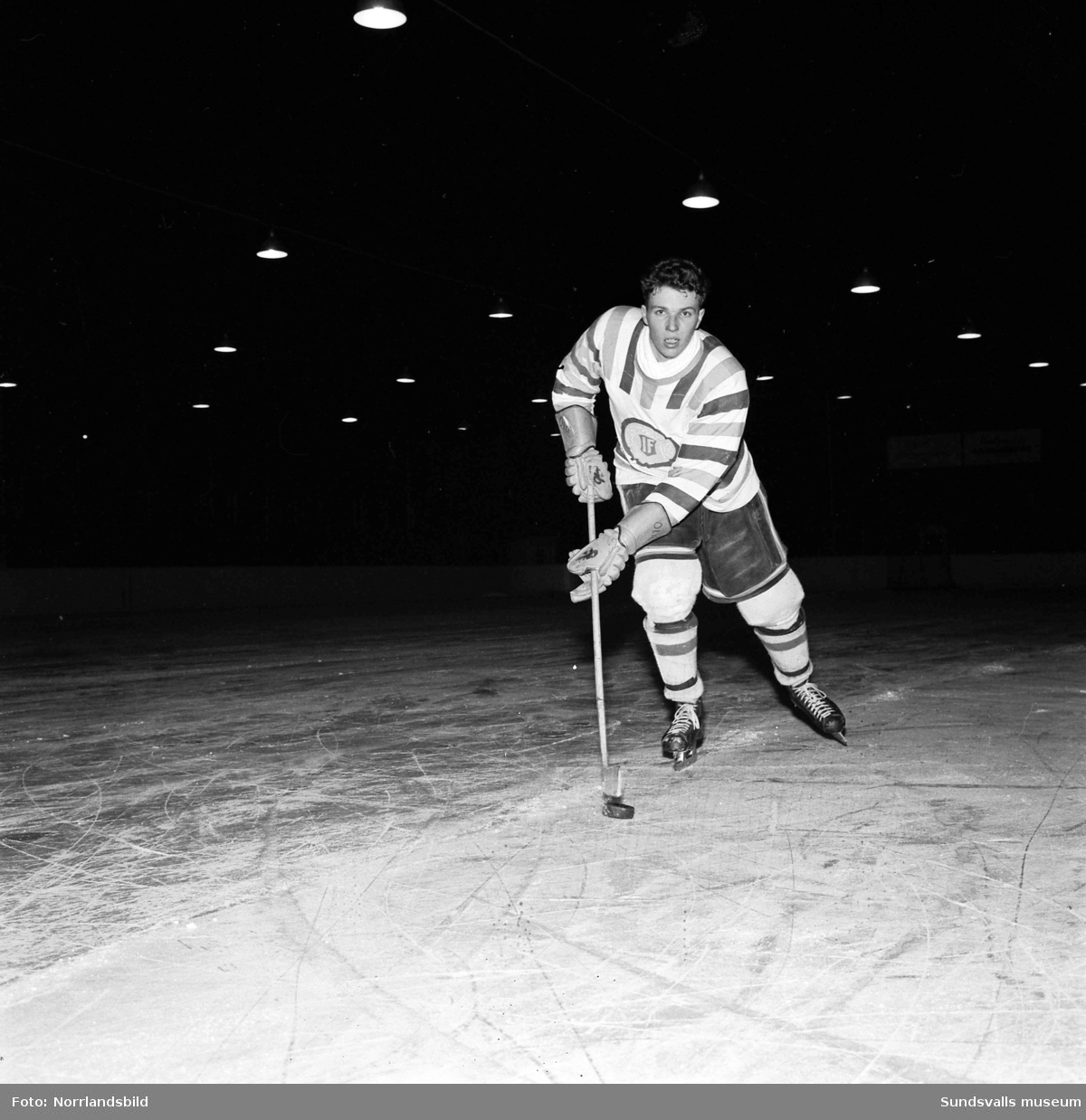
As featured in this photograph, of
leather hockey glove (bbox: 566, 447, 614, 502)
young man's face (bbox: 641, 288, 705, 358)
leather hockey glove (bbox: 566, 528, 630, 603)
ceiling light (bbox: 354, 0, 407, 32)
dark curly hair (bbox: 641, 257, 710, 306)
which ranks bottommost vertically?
leather hockey glove (bbox: 566, 528, 630, 603)

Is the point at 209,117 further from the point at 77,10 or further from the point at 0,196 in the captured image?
the point at 0,196

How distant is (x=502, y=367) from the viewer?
19438 mm

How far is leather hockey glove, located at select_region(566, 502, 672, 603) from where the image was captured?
3.24 meters

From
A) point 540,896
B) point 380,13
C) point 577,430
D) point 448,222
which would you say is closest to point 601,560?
point 577,430

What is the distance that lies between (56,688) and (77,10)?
386cm

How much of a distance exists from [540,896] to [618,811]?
665 millimetres

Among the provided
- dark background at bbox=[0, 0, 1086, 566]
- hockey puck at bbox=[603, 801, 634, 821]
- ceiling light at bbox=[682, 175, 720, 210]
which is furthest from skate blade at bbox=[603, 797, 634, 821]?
ceiling light at bbox=[682, 175, 720, 210]

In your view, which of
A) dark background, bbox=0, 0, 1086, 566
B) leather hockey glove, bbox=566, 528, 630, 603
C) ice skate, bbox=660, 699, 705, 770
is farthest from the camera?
dark background, bbox=0, 0, 1086, 566

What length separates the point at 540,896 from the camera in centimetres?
234

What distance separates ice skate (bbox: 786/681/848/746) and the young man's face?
4.60 feet

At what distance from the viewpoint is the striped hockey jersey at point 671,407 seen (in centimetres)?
349

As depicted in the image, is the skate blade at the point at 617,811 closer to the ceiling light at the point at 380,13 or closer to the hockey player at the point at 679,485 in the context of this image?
the hockey player at the point at 679,485

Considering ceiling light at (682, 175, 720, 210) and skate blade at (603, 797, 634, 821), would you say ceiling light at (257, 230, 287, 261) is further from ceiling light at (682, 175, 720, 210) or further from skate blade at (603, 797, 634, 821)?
skate blade at (603, 797, 634, 821)
